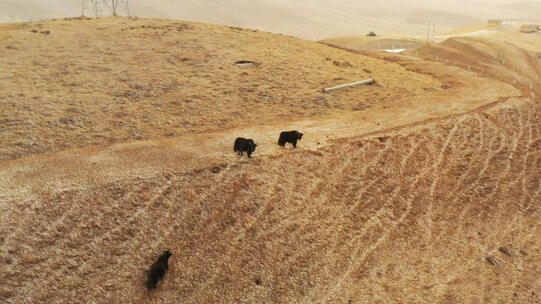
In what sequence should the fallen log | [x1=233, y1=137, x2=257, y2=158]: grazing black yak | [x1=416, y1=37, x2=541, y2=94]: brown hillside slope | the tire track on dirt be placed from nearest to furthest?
the tire track on dirt
[x1=233, y1=137, x2=257, y2=158]: grazing black yak
the fallen log
[x1=416, y1=37, x2=541, y2=94]: brown hillside slope

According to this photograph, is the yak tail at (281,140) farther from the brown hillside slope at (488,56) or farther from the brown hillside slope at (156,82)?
the brown hillside slope at (488,56)

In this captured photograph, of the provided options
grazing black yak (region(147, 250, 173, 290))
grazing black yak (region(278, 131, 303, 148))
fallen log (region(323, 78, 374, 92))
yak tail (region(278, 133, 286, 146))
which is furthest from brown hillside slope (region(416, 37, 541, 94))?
→ grazing black yak (region(147, 250, 173, 290))

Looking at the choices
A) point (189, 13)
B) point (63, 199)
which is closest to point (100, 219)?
point (63, 199)

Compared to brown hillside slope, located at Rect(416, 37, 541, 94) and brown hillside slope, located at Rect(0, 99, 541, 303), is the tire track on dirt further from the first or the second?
brown hillside slope, located at Rect(416, 37, 541, 94)

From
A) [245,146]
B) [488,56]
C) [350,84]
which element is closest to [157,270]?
[245,146]

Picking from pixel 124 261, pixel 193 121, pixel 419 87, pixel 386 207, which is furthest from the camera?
pixel 419 87

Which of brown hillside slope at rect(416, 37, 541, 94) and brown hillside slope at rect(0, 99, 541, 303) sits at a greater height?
brown hillside slope at rect(416, 37, 541, 94)

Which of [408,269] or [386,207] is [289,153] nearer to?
[386,207]
